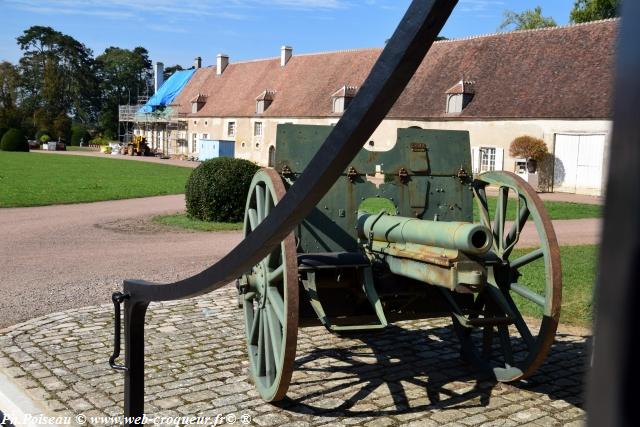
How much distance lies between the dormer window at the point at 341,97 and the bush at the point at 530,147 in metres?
10.6

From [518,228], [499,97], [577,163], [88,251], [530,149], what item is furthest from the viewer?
[499,97]

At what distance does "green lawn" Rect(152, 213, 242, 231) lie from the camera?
13648 millimetres

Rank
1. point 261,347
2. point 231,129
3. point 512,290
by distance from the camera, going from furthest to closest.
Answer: point 231,129
point 512,290
point 261,347

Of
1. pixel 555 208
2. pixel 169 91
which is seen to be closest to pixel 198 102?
pixel 169 91

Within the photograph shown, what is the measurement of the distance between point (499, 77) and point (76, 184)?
1760 centimetres

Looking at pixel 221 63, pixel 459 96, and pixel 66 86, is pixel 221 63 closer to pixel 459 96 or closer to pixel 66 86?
pixel 459 96

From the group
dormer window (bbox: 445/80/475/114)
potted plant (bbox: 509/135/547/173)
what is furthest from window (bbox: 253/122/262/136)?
potted plant (bbox: 509/135/547/173)

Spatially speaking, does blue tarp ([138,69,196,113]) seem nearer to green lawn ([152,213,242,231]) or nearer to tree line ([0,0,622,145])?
tree line ([0,0,622,145])

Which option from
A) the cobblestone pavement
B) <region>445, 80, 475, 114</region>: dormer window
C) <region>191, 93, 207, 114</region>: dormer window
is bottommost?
the cobblestone pavement

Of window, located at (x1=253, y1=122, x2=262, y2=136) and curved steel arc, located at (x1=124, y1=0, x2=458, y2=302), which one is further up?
window, located at (x1=253, y1=122, x2=262, y2=136)

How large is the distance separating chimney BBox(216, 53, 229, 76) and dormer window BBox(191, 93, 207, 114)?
2834mm

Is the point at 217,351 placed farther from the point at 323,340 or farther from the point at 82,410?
the point at 82,410

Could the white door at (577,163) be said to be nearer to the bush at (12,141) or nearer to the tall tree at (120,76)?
the bush at (12,141)

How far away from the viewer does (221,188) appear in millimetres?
14164
